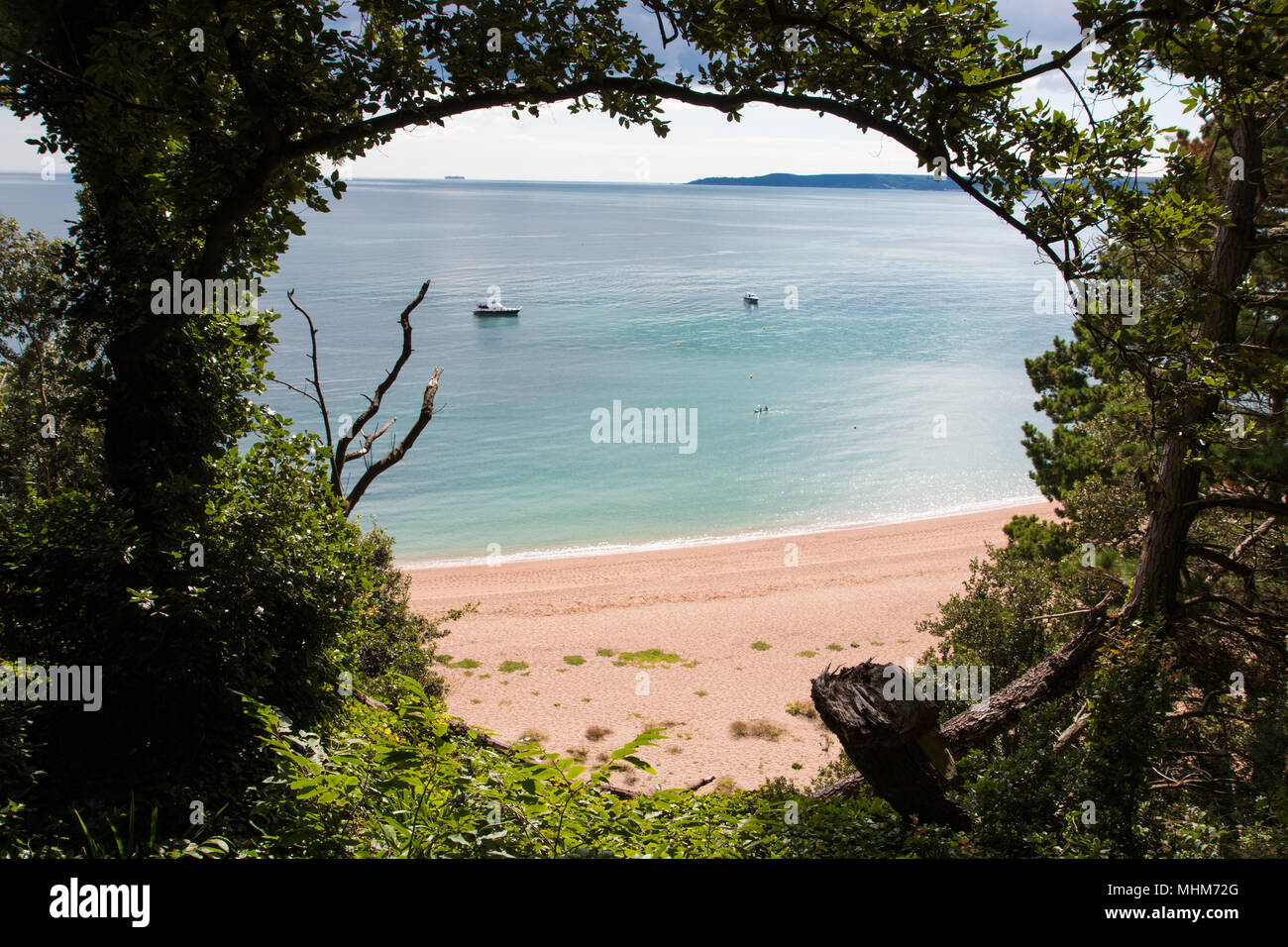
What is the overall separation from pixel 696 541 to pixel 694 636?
968 centimetres

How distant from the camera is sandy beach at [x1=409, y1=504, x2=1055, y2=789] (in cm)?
1678

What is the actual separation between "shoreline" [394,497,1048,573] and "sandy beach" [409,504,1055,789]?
60 centimetres

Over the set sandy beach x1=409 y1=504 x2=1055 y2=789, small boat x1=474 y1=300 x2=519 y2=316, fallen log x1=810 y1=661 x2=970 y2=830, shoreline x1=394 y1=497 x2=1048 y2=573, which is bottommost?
sandy beach x1=409 y1=504 x2=1055 y2=789

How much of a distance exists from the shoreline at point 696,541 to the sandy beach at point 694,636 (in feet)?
1.97

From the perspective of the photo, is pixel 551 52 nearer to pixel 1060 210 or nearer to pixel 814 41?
pixel 814 41

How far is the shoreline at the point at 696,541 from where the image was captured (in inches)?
1141

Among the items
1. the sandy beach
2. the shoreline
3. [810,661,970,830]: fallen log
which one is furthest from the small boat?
[810,661,970,830]: fallen log

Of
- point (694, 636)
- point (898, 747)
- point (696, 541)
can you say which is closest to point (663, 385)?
point (696, 541)

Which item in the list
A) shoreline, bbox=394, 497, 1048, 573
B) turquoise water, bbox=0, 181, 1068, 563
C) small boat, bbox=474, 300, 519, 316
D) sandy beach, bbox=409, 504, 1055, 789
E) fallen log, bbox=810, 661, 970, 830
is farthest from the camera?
small boat, bbox=474, 300, 519, 316

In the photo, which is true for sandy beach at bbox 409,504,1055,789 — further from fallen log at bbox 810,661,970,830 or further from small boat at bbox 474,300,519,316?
small boat at bbox 474,300,519,316

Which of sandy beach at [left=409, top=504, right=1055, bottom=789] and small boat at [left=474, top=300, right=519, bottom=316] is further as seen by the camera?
small boat at [left=474, top=300, right=519, bottom=316]

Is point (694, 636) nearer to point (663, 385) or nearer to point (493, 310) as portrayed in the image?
point (663, 385)
